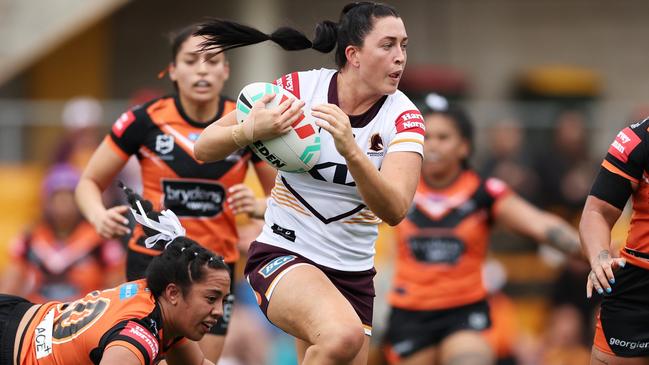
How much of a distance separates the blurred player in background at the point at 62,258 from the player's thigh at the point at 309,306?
4270mm

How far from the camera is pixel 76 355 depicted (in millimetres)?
5879

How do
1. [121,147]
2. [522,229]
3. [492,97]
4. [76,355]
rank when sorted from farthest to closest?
1. [492,97]
2. [522,229]
3. [121,147]
4. [76,355]

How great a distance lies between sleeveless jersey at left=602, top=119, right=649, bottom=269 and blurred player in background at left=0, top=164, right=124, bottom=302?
16.0 ft

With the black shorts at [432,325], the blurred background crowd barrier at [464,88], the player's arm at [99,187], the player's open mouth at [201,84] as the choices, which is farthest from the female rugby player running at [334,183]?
the blurred background crowd barrier at [464,88]

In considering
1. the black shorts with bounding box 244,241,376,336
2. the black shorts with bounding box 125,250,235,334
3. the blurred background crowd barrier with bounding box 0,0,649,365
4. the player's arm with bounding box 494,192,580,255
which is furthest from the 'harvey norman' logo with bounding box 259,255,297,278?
the blurred background crowd barrier with bounding box 0,0,649,365

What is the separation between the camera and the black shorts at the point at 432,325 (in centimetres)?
827

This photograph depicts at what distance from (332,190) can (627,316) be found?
1.60 metres

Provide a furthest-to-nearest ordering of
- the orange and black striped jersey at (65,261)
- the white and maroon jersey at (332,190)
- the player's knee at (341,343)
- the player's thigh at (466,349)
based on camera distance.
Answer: the orange and black striped jersey at (65,261), the player's thigh at (466,349), the white and maroon jersey at (332,190), the player's knee at (341,343)

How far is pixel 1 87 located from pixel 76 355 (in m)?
12.2

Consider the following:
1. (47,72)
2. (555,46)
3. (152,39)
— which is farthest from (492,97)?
(47,72)

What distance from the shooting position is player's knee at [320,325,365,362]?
561cm

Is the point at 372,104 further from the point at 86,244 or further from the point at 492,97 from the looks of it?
the point at 492,97

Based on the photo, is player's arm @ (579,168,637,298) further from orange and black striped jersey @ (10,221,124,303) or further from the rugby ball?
orange and black striped jersey @ (10,221,124,303)

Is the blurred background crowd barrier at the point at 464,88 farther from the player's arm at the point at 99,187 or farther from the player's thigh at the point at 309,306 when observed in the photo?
the player's thigh at the point at 309,306
